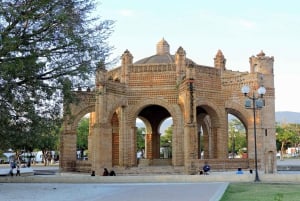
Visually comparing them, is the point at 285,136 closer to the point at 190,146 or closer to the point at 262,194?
the point at 190,146

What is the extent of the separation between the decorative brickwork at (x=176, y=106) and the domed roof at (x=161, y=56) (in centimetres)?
337

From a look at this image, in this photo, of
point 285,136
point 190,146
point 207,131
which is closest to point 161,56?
point 207,131

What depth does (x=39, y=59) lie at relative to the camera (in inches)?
629

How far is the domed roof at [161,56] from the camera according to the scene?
34.7m

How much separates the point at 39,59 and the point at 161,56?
2049 centimetres

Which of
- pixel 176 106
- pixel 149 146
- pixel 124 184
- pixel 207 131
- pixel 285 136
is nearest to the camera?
pixel 124 184

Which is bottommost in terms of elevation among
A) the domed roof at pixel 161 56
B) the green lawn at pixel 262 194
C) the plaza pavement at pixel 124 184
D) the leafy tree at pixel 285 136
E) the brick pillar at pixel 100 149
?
the plaza pavement at pixel 124 184

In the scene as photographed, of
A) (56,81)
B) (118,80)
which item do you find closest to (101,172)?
(118,80)

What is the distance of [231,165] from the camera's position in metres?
29.1

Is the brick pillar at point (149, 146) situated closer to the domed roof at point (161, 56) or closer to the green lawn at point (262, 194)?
the domed roof at point (161, 56)

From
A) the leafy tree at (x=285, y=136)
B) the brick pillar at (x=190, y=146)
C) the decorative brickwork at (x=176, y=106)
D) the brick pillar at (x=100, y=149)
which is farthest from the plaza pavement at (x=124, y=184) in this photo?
the leafy tree at (x=285, y=136)

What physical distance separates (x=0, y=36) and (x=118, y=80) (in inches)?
692

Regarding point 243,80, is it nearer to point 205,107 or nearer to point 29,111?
point 205,107

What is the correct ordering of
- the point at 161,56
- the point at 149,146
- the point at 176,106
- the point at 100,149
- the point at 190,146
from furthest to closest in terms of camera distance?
the point at 149,146 → the point at 161,56 → the point at 176,106 → the point at 100,149 → the point at 190,146
